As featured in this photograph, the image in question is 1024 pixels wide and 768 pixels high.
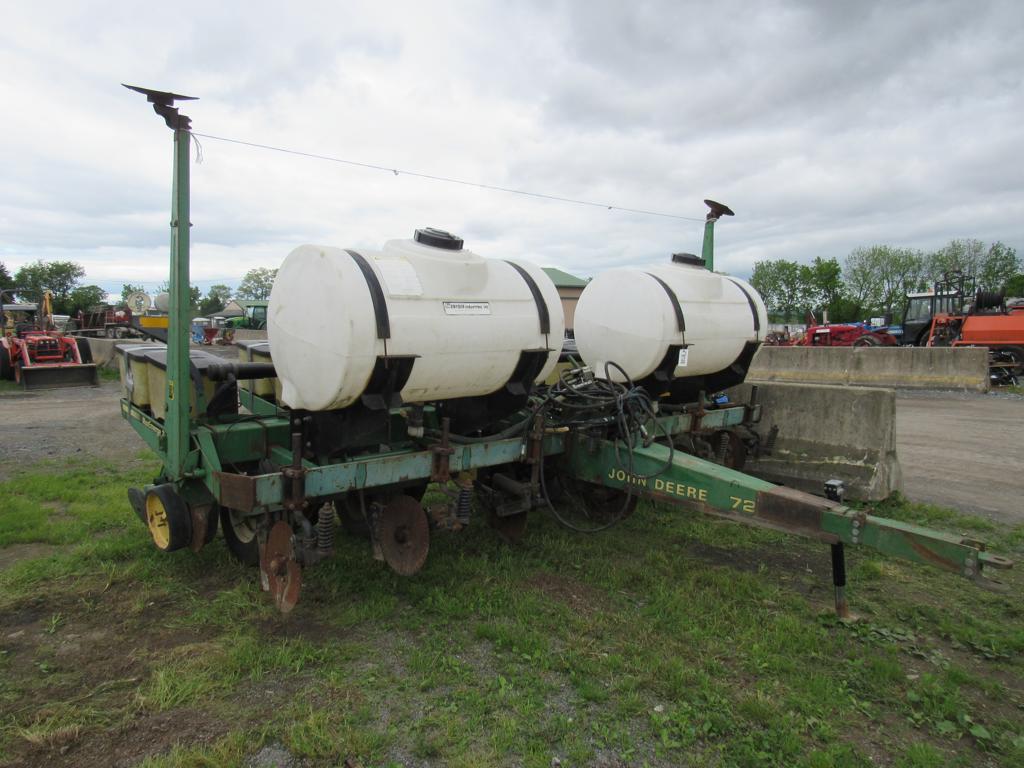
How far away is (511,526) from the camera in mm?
4754

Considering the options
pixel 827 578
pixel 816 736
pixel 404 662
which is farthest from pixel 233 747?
pixel 827 578

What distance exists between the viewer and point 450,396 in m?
3.92

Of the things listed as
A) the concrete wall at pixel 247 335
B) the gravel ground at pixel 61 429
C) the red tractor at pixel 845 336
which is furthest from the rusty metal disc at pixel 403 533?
the concrete wall at pixel 247 335

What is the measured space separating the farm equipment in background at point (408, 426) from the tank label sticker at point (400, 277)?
0.01 m

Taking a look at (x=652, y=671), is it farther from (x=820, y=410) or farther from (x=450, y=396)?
(x=820, y=410)

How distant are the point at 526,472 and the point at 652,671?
1.87 metres

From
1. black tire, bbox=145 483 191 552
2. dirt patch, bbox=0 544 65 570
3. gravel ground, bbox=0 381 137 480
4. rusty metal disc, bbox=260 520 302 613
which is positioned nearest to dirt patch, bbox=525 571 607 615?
rusty metal disc, bbox=260 520 302 613

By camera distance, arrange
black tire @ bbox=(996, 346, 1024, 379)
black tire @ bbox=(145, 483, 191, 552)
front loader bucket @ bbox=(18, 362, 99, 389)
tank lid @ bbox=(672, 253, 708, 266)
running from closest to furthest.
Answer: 1. black tire @ bbox=(145, 483, 191, 552)
2. tank lid @ bbox=(672, 253, 708, 266)
3. front loader bucket @ bbox=(18, 362, 99, 389)
4. black tire @ bbox=(996, 346, 1024, 379)

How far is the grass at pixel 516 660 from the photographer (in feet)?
8.71

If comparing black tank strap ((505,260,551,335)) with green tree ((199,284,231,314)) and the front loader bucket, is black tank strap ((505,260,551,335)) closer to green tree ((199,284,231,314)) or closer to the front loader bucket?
the front loader bucket

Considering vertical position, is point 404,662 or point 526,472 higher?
point 526,472

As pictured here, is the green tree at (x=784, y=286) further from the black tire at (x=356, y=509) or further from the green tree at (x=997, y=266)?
the black tire at (x=356, y=509)

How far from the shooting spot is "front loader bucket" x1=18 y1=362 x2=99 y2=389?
14.7 meters

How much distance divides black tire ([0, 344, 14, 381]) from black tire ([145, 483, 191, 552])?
592 inches
